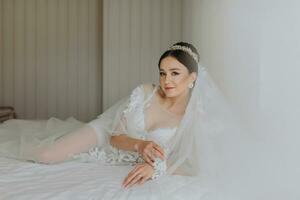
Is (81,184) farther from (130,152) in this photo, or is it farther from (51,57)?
(51,57)

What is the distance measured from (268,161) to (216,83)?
439 mm

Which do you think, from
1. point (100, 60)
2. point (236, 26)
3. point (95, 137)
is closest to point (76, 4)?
point (100, 60)

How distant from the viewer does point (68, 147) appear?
1.71 meters

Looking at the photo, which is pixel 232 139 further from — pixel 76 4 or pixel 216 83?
pixel 76 4

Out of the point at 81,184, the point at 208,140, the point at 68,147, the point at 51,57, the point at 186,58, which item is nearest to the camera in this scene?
the point at 208,140

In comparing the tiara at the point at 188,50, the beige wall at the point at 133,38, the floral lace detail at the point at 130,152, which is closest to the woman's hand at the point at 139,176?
the floral lace detail at the point at 130,152

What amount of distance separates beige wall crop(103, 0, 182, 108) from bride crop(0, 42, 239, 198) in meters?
1.31

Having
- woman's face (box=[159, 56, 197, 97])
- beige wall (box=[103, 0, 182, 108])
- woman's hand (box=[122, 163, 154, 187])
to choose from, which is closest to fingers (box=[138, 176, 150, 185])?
woman's hand (box=[122, 163, 154, 187])

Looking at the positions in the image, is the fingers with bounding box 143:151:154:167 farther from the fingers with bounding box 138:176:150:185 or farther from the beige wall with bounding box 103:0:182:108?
the beige wall with bounding box 103:0:182:108

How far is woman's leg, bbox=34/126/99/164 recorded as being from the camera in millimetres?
1611

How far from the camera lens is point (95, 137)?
181 cm

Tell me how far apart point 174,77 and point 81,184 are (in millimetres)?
595

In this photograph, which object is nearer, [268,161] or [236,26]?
[268,161]

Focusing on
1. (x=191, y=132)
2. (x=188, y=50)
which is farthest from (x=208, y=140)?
(x=188, y=50)
